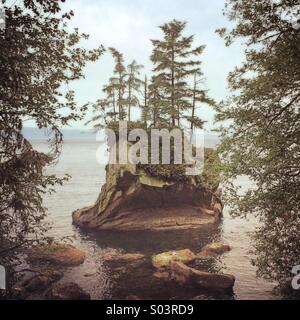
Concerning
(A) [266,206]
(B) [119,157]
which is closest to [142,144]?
(B) [119,157]

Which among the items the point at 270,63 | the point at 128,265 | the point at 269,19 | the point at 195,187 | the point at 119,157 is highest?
the point at 269,19

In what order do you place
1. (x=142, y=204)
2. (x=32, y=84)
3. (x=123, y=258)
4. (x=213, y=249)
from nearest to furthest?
1. (x=32, y=84)
2. (x=123, y=258)
3. (x=213, y=249)
4. (x=142, y=204)

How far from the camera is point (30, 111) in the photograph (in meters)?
9.90

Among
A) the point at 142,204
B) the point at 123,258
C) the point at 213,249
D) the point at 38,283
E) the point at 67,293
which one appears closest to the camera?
the point at 67,293

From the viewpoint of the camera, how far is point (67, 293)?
Answer: 2019 centimetres

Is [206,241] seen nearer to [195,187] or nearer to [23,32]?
[195,187]

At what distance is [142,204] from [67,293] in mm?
15637

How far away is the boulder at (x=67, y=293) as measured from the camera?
20.1 m

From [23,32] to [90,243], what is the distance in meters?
24.2

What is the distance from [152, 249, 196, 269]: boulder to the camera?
81.2 ft

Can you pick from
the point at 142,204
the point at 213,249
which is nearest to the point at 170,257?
the point at 213,249

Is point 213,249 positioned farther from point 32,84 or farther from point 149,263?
point 32,84

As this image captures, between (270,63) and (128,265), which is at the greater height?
(270,63)

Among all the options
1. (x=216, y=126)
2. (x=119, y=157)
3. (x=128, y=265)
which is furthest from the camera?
(x=119, y=157)
